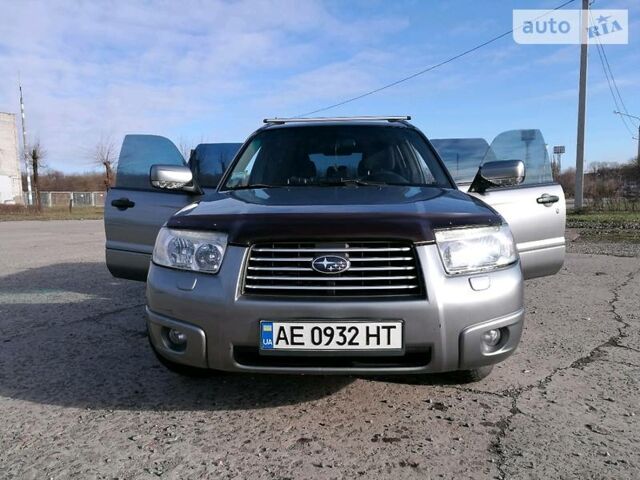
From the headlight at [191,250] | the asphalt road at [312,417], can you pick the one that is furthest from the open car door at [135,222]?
the headlight at [191,250]

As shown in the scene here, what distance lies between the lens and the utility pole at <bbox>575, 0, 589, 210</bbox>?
59.6ft

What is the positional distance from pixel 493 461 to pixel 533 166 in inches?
137

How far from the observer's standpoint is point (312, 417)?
2609mm

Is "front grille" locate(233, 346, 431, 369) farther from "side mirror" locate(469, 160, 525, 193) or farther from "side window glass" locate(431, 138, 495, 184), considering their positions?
"side window glass" locate(431, 138, 495, 184)

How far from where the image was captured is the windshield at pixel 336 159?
357 centimetres

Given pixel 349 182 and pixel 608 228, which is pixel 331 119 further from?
pixel 608 228

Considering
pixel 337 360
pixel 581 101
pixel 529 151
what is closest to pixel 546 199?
pixel 529 151

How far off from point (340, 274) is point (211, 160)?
3.58m

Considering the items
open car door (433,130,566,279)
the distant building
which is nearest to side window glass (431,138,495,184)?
open car door (433,130,566,279)

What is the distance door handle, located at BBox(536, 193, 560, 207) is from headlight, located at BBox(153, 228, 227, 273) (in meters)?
2.82

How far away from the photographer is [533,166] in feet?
16.2

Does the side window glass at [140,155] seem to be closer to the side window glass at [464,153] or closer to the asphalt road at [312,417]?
the asphalt road at [312,417]

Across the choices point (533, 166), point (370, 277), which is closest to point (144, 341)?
point (370, 277)

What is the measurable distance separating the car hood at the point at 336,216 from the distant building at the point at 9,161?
53.6m
